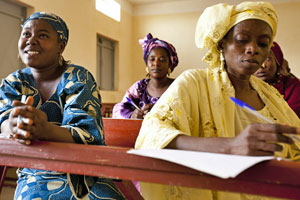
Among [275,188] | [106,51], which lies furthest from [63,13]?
[275,188]

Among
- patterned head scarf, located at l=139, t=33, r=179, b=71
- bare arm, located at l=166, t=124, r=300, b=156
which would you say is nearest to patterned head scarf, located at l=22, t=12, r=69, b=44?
bare arm, located at l=166, t=124, r=300, b=156

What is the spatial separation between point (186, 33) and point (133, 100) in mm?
5743

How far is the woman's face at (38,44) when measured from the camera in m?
1.46

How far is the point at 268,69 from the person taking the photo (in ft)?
7.93

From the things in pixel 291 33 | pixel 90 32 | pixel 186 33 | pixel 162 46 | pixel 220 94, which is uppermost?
pixel 186 33

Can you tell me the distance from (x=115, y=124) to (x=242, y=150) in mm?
1296

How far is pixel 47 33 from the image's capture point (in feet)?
4.91

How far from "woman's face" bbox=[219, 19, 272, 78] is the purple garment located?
1.60 meters

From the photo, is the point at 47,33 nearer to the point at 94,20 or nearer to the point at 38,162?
the point at 38,162

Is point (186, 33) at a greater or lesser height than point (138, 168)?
greater

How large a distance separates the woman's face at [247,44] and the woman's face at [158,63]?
5.64 feet

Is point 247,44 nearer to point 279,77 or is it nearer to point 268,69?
point 268,69

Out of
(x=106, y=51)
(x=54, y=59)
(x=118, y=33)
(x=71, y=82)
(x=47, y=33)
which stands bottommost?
(x=71, y=82)

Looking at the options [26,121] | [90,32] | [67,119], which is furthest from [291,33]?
[26,121]
